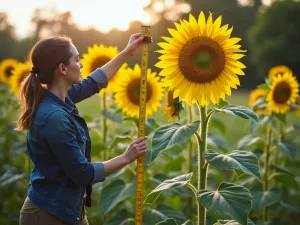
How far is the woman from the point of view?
245cm

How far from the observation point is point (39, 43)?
2666 millimetres

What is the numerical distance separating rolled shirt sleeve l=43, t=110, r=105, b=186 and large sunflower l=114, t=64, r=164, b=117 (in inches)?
54.1

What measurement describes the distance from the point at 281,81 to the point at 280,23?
28.4m

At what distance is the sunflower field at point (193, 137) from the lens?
252cm

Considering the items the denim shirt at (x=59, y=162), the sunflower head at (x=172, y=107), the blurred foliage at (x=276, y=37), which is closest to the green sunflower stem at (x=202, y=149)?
the sunflower head at (x=172, y=107)

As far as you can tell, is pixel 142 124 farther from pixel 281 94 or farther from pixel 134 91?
pixel 281 94

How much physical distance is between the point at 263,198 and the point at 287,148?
1.49 feet

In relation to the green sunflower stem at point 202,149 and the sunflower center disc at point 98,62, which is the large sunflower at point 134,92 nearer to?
the sunflower center disc at point 98,62

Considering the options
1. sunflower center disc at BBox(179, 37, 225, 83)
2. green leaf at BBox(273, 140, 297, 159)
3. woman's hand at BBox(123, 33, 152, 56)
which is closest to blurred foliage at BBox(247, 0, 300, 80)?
green leaf at BBox(273, 140, 297, 159)

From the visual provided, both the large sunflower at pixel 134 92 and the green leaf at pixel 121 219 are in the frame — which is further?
the large sunflower at pixel 134 92

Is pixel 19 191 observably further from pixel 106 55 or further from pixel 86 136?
pixel 86 136

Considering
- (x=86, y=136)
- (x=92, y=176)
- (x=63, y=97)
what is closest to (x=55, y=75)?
(x=63, y=97)

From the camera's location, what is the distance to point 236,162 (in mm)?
2414

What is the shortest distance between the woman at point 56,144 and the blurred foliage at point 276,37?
84.0 feet
